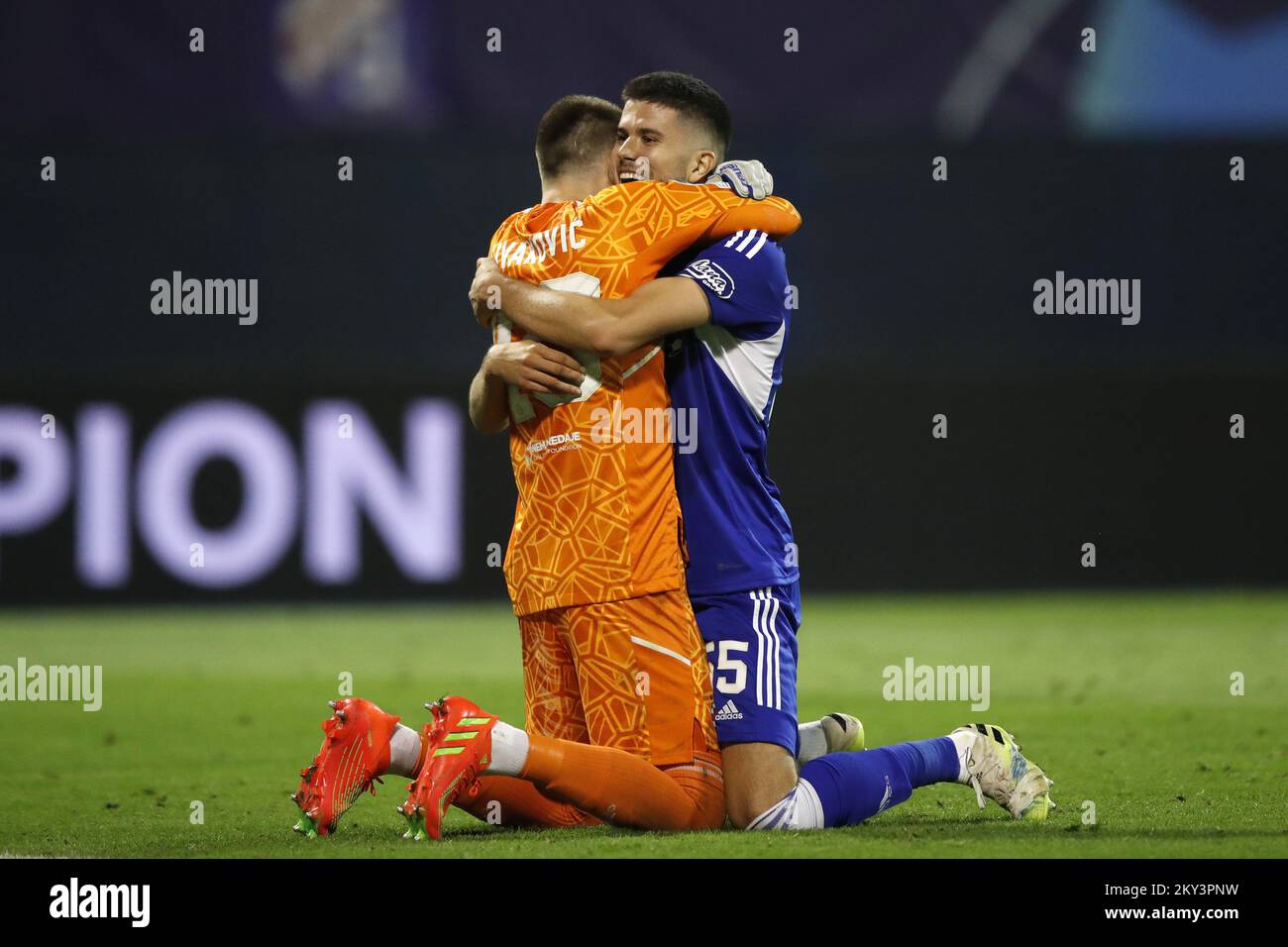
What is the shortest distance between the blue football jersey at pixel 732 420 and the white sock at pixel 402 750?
84 cm

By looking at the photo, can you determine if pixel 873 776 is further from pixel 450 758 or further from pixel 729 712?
pixel 450 758

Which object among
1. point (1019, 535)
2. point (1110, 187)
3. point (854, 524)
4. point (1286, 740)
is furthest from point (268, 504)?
point (1286, 740)

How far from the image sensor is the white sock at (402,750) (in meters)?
4.56

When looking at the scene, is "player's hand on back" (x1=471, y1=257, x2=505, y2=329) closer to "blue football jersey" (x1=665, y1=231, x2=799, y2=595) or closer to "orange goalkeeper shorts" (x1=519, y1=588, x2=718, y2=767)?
"blue football jersey" (x1=665, y1=231, x2=799, y2=595)

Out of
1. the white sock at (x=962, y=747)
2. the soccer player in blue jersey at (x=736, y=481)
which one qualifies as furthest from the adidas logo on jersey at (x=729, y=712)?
the white sock at (x=962, y=747)

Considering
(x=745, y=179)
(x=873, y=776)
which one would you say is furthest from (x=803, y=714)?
(x=745, y=179)

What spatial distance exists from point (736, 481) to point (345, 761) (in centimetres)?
129

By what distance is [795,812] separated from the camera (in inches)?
181

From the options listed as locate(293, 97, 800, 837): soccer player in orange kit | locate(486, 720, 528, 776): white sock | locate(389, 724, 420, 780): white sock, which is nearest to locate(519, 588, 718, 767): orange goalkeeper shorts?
locate(293, 97, 800, 837): soccer player in orange kit

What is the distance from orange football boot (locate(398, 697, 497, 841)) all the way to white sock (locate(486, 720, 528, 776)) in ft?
0.05

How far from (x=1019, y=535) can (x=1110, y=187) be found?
258 cm

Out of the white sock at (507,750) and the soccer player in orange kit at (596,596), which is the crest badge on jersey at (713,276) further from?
the white sock at (507,750)

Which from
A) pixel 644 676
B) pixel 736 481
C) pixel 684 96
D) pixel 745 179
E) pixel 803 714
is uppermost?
pixel 684 96

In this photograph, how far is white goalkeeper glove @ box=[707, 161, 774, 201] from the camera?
4930mm
